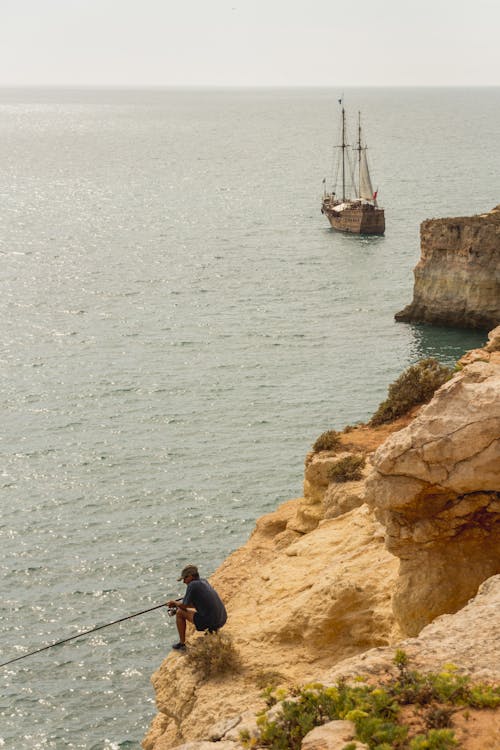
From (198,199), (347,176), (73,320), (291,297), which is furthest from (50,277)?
(347,176)

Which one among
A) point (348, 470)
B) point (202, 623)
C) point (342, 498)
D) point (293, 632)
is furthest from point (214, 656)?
point (348, 470)

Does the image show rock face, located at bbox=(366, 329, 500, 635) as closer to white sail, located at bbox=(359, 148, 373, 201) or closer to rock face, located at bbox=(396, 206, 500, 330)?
rock face, located at bbox=(396, 206, 500, 330)

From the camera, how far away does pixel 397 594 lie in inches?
580

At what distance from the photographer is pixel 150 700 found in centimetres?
2450

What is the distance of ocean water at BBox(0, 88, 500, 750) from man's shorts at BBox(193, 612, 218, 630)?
28.7ft

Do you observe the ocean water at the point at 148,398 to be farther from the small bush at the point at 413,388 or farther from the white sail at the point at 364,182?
the small bush at the point at 413,388

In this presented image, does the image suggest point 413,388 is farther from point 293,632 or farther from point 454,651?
point 454,651

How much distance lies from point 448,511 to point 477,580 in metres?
1.21

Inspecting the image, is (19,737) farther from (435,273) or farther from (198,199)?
(198,199)

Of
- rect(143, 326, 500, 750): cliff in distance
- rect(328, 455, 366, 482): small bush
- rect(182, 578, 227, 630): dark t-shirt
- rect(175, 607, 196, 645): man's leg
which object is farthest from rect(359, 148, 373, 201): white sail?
rect(175, 607, 196, 645): man's leg

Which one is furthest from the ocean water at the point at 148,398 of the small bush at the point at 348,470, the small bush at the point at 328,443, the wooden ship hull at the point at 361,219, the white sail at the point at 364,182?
the small bush at the point at 348,470

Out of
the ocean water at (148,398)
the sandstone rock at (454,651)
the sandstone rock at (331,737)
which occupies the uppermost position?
the sandstone rock at (454,651)

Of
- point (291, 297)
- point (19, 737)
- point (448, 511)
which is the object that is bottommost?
point (19, 737)

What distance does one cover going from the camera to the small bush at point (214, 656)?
1530cm
